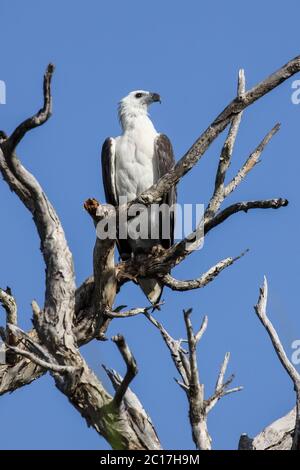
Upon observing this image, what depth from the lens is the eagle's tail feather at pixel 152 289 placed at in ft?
31.0

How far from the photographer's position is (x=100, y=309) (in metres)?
8.17

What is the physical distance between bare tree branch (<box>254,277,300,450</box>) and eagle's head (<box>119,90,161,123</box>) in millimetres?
4652

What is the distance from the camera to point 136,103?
37.7ft

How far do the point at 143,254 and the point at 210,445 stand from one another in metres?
2.98

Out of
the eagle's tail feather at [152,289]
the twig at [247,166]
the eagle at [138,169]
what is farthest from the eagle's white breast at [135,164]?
the twig at [247,166]

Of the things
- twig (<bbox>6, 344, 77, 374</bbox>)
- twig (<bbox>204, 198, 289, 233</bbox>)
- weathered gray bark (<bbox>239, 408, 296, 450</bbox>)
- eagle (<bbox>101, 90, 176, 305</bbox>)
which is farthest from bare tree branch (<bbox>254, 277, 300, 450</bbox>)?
eagle (<bbox>101, 90, 176, 305</bbox>)

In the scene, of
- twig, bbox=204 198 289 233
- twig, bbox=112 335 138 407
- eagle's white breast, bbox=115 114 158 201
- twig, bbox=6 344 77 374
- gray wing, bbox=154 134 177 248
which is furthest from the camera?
eagle's white breast, bbox=115 114 158 201

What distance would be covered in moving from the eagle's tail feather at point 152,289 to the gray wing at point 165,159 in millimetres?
1221

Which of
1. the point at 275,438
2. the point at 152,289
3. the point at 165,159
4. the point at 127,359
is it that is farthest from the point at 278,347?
the point at 165,159

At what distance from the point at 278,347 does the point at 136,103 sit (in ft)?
17.3

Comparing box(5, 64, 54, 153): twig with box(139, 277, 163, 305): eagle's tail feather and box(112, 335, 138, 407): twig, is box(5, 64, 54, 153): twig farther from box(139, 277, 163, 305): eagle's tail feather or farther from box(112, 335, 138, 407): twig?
box(139, 277, 163, 305): eagle's tail feather

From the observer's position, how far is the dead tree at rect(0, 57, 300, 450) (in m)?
6.39

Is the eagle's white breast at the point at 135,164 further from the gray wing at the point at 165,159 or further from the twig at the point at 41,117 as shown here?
the twig at the point at 41,117
